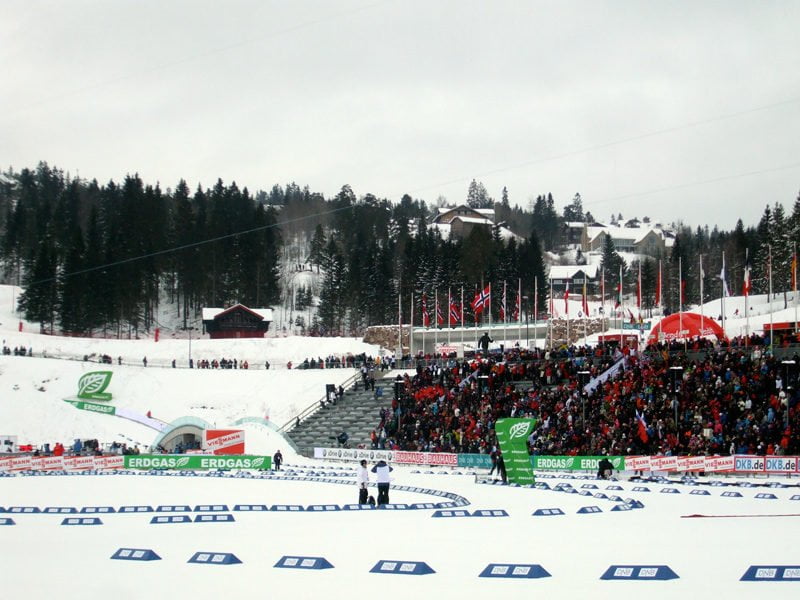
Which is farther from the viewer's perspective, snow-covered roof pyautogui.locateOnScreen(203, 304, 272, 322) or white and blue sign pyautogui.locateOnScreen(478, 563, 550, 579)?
snow-covered roof pyautogui.locateOnScreen(203, 304, 272, 322)

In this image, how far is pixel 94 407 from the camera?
64.0 meters

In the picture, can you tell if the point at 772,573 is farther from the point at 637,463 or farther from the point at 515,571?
the point at 637,463

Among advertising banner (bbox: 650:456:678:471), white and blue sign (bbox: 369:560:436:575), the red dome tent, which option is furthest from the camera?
the red dome tent

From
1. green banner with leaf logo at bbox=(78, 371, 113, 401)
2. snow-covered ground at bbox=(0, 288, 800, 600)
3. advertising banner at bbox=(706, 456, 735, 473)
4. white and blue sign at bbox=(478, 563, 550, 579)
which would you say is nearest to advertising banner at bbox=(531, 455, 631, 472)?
snow-covered ground at bbox=(0, 288, 800, 600)

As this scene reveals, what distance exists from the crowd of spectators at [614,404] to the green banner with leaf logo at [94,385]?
70.9ft

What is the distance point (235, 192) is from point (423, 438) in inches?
3938

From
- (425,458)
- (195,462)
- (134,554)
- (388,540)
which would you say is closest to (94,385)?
(195,462)

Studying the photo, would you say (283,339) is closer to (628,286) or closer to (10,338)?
(10,338)

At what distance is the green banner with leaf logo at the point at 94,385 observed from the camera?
213 feet

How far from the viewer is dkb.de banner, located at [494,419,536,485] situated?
29391 mm

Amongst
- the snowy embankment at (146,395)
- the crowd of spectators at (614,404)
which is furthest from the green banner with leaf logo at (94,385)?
the crowd of spectators at (614,404)

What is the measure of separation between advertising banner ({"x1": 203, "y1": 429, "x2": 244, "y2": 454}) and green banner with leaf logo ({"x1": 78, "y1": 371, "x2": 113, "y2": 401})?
18.2 meters

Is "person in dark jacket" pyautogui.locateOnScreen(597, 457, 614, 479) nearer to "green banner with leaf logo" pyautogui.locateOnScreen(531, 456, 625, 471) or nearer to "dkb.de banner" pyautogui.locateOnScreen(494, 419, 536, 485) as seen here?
"green banner with leaf logo" pyautogui.locateOnScreen(531, 456, 625, 471)

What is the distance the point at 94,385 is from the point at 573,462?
38.6m
